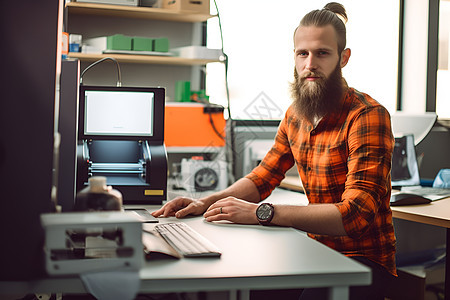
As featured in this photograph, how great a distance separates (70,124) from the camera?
58.3 inches

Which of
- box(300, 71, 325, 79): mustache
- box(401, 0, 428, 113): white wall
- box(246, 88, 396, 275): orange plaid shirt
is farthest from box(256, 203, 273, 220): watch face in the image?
box(401, 0, 428, 113): white wall

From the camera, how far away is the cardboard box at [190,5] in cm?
301

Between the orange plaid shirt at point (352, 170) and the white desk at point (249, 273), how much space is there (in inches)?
12.7

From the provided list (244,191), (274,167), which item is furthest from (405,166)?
(244,191)

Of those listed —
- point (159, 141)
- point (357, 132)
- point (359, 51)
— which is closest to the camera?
point (357, 132)

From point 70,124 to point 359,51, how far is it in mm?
3021

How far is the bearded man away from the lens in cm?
157

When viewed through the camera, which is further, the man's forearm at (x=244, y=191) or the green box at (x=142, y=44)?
the green box at (x=142, y=44)

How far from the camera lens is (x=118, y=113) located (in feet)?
6.92

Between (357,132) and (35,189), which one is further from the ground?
(357,132)

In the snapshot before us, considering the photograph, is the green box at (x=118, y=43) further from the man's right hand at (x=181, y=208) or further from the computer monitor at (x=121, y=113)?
the man's right hand at (x=181, y=208)

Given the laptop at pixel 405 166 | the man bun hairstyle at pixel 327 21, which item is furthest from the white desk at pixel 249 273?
the laptop at pixel 405 166

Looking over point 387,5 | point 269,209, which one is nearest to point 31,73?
point 269,209

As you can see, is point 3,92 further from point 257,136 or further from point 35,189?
point 257,136
